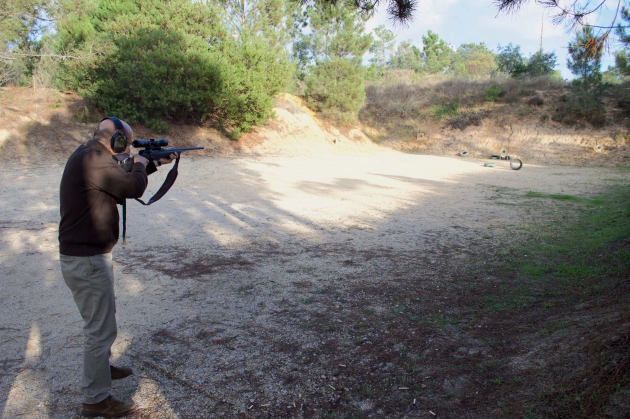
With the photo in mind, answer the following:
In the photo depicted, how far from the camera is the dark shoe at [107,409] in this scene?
8.74 ft

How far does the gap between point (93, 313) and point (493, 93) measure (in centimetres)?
3357

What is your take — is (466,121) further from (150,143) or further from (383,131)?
(150,143)

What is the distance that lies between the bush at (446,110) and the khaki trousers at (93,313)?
32.3 meters

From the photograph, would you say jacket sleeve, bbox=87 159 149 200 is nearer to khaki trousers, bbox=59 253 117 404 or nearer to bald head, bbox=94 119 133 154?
bald head, bbox=94 119 133 154

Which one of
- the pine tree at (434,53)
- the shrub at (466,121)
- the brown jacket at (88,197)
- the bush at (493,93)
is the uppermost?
the pine tree at (434,53)

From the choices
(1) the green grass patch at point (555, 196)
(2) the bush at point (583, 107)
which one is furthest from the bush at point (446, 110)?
(1) the green grass patch at point (555, 196)

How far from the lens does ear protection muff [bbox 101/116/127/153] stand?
2844 millimetres

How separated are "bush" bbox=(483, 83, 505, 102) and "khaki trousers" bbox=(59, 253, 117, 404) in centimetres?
3336

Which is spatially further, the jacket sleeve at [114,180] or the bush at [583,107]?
the bush at [583,107]

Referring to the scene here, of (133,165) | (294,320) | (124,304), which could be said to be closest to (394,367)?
(294,320)

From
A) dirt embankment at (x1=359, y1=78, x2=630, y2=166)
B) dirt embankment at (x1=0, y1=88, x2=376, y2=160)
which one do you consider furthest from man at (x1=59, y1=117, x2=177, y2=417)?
dirt embankment at (x1=359, y1=78, x2=630, y2=166)

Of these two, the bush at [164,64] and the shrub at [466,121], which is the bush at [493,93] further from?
the bush at [164,64]

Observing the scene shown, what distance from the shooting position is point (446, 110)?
106 feet

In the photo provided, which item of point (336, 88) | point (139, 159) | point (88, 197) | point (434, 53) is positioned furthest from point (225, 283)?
point (434, 53)
